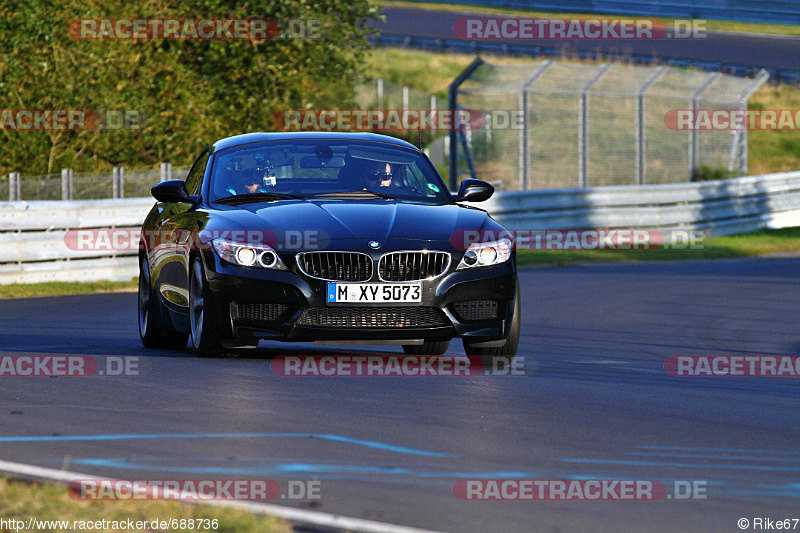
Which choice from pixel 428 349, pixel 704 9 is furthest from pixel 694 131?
pixel 704 9

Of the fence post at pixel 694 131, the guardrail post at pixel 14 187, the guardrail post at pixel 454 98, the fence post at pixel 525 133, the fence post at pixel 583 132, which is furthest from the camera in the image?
the fence post at pixel 694 131

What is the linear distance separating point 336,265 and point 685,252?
16.0 metres

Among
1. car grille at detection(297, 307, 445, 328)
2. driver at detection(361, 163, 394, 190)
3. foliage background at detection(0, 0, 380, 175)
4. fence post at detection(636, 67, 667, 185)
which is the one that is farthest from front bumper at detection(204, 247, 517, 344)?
fence post at detection(636, 67, 667, 185)

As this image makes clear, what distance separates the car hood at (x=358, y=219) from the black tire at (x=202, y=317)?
1.17 feet

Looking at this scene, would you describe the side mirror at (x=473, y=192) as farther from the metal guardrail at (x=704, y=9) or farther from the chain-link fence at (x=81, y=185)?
the metal guardrail at (x=704, y=9)

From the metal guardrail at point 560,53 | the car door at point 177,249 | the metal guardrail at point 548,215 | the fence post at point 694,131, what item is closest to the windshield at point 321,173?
the car door at point 177,249

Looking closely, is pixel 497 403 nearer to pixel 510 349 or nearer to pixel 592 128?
pixel 510 349

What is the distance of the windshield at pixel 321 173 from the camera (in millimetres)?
10359

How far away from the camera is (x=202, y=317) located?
9594 millimetres

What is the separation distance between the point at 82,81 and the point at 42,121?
121cm

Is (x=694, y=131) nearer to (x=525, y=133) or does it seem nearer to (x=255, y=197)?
(x=525, y=133)

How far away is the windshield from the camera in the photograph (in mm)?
10359

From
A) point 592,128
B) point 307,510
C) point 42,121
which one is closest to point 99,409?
point 307,510

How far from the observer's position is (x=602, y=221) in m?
25.2
